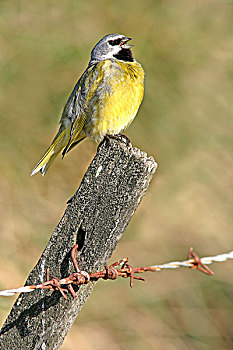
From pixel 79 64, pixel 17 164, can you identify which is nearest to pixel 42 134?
pixel 17 164

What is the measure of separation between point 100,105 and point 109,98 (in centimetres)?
7

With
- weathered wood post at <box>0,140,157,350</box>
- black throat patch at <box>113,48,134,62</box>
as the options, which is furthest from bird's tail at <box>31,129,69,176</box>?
weathered wood post at <box>0,140,157,350</box>

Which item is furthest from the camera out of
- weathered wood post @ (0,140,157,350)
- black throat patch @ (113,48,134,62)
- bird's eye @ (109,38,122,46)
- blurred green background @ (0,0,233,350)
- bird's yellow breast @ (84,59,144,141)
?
blurred green background @ (0,0,233,350)

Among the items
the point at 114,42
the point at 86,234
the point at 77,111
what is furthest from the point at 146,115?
the point at 86,234

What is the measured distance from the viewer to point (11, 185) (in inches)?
225

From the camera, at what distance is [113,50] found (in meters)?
3.71

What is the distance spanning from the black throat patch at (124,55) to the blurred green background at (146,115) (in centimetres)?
206

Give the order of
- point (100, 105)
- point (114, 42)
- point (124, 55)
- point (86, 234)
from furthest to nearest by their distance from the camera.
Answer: point (114, 42)
point (124, 55)
point (100, 105)
point (86, 234)

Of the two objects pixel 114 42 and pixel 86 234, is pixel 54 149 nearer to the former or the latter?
pixel 114 42

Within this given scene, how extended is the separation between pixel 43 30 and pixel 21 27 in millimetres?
260

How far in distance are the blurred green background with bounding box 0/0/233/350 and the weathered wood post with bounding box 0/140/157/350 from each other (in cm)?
352

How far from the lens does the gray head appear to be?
3.64 m

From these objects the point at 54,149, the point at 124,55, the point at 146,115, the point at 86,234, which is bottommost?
the point at 86,234

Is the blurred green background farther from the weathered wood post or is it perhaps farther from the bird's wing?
the weathered wood post
